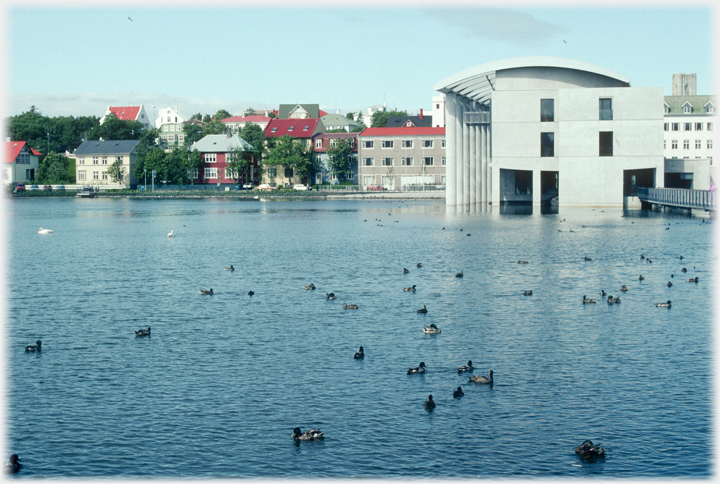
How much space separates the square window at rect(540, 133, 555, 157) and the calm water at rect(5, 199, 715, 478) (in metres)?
40.1

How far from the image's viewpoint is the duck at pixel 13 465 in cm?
1470

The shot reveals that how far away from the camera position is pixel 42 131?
187875mm

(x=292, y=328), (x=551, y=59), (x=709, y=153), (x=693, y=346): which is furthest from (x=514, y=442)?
(x=709, y=153)

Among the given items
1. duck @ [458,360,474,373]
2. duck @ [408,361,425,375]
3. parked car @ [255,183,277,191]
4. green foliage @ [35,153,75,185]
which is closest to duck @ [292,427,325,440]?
duck @ [408,361,425,375]

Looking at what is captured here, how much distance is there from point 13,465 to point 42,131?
18897 cm

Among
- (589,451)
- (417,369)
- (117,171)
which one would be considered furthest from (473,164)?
(117,171)

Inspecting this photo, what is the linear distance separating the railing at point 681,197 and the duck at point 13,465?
64.1m

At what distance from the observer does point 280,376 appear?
20.5 metres

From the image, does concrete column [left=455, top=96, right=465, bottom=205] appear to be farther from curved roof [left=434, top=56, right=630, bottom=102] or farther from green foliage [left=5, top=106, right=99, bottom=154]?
green foliage [left=5, top=106, right=99, bottom=154]

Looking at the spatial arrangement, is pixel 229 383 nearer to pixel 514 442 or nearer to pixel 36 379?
pixel 36 379

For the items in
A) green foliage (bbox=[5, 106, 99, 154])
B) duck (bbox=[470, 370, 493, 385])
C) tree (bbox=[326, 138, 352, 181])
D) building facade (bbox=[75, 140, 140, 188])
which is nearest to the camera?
duck (bbox=[470, 370, 493, 385])

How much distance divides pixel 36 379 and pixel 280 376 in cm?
632

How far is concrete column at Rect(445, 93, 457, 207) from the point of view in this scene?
87.6 meters

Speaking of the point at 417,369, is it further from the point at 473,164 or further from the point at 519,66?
the point at 473,164
